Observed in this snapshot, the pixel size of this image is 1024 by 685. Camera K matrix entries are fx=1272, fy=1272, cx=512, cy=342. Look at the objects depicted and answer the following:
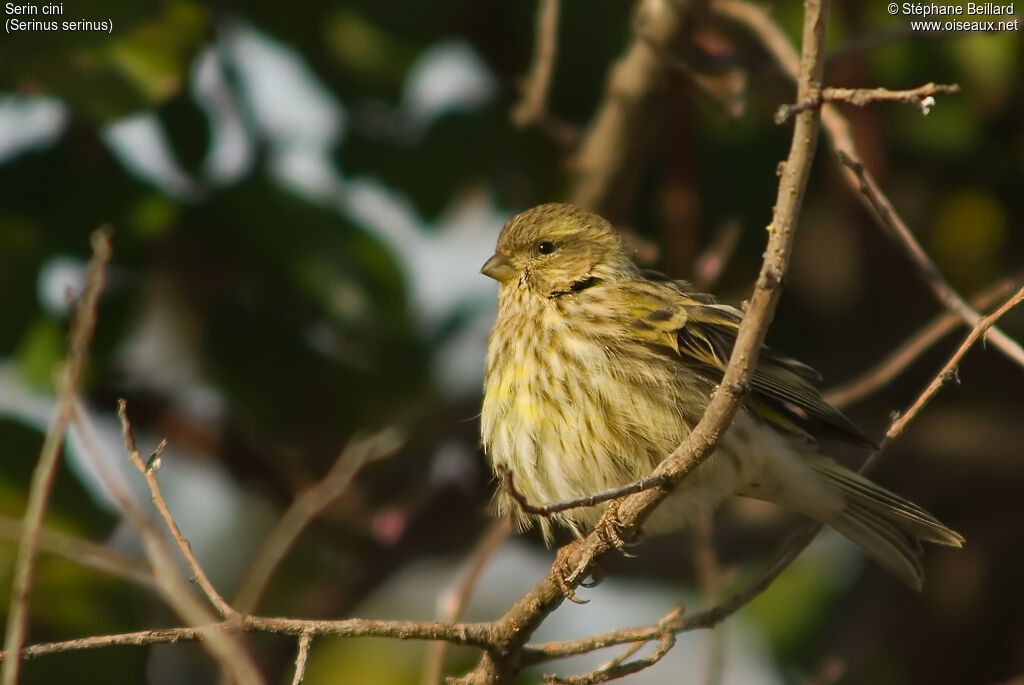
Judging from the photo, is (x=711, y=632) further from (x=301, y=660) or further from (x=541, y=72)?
(x=541, y=72)

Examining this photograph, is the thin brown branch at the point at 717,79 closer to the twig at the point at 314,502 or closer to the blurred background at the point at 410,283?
the blurred background at the point at 410,283

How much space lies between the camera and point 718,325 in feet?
13.3

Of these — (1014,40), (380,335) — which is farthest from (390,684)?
(1014,40)

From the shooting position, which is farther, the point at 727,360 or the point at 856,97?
the point at 727,360

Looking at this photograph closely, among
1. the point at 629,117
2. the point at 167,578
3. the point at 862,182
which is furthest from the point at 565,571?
the point at 629,117

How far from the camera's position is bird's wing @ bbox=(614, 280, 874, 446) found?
152 inches

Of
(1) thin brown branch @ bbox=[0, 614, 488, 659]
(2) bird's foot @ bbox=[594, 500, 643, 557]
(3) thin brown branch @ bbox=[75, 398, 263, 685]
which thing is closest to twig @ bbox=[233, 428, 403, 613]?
(1) thin brown branch @ bbox=[0, 614, 488, 659]

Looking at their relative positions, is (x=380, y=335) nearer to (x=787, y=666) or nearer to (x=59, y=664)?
(x=59, y=664)

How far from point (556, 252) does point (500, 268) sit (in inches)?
8.1

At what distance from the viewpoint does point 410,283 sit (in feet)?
16.4

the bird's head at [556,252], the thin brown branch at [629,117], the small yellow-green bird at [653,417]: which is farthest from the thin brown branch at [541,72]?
the small yellow-green bird at [653,417]

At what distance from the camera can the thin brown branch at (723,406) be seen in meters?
2.38

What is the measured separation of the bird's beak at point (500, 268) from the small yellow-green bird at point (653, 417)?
18 cm

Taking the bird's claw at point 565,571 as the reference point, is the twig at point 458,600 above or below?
below
